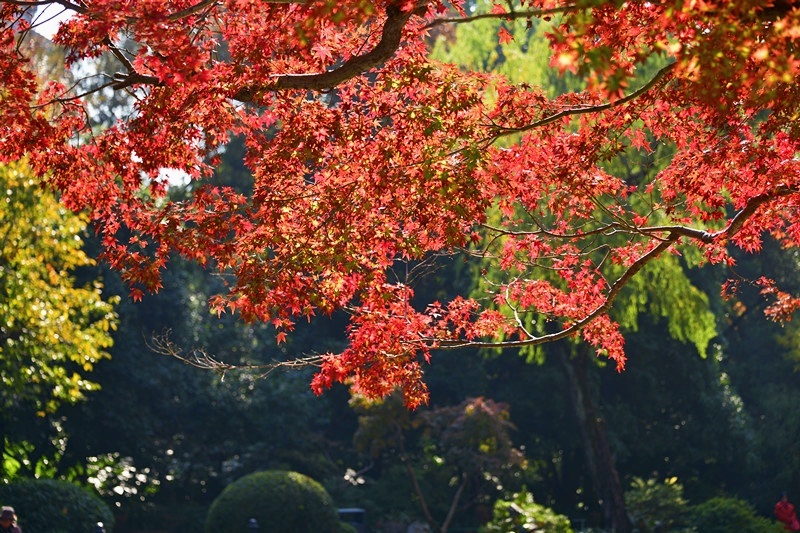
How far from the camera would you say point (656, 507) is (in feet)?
64.9

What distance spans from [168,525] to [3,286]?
9.73 m

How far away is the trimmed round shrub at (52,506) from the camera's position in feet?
51.5

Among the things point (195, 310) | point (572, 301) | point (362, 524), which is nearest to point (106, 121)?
point (195, 310)

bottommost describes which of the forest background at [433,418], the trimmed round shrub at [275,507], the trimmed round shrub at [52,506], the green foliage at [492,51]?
the trimmed round shrub at [52,506]

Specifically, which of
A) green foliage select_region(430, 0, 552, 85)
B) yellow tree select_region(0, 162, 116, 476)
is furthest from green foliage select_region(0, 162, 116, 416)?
green foliage select_region(430, 0, 552, 85)

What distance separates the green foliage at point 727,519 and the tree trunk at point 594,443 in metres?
1.63

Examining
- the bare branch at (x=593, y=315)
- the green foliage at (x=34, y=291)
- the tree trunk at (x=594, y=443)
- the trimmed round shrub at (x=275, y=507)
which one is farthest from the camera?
the tree trunk at (x=594, y=443)

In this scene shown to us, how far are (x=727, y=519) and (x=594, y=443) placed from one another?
3221 millimetres

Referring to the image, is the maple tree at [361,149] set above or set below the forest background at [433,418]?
below

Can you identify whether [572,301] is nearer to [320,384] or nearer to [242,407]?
[320,384]

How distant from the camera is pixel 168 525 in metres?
23.0

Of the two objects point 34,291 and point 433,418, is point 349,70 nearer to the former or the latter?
point 34,291

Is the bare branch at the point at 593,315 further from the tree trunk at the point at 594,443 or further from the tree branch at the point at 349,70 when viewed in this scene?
the tree trunk at the point at 594,443

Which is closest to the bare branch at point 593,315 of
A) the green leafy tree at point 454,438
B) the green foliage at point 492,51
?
the green foliage at point 492,51
